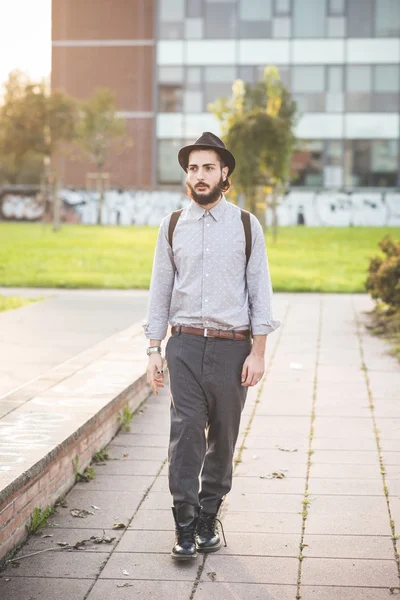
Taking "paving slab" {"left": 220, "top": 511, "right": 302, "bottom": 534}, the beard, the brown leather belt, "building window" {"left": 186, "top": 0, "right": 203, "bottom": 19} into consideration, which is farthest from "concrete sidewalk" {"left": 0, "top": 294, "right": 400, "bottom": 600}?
"building window" {"left": 186, "top": 0, "right": 203, "bottom": 19}

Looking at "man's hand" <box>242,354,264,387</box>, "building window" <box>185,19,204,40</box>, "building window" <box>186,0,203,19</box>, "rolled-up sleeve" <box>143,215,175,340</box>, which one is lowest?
"man's hand" <box>242,354,264,387</box>

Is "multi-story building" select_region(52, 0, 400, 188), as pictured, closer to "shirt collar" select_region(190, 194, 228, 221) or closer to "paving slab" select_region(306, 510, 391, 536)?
"paving slab" select_region(306, 510, 391, 536)

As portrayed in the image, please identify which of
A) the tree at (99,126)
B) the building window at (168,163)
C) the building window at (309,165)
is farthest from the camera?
the building window at (168,163)

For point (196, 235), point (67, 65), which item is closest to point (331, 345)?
point (196, 235)

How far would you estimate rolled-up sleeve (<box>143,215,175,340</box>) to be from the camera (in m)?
5.06

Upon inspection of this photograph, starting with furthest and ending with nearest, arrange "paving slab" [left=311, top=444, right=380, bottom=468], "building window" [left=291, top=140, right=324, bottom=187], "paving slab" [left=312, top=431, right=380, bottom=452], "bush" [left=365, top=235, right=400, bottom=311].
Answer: "building window" [left=291, top=140, right=324, bottom=187], "bush" [left=365, top=235, right=400, bottom=311], "paving slab" [left=312, top=431, right=380, bottom=452], "paving slab" [left=311, top=444, right=380, bottom=468]

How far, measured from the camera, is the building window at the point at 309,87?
5606 centimetres

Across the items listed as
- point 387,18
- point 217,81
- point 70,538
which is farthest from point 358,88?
point 70,538

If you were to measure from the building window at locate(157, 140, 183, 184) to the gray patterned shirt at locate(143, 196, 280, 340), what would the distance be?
175 ft

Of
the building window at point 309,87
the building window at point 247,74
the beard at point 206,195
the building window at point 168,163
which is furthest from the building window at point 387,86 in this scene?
the beard at point 206,195

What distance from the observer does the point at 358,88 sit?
56062mm

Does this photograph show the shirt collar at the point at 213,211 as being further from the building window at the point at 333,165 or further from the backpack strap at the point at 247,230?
the building window at the point at 333,165

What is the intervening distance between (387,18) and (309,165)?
855cm

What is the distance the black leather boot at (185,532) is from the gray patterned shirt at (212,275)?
0.82 m
